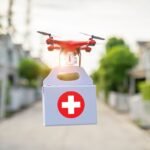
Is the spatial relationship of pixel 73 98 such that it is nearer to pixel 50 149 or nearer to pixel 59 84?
pixel 59 84

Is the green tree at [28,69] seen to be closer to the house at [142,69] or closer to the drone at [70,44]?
the house at [142,69]

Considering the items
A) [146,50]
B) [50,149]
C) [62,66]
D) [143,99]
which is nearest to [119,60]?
[146,50]

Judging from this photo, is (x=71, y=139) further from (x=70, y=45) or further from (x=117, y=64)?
(x=117, y=64)

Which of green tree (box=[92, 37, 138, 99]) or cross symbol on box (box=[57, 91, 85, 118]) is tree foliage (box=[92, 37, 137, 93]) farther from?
cross symbol on box (box=[57, 91, 85, 118])

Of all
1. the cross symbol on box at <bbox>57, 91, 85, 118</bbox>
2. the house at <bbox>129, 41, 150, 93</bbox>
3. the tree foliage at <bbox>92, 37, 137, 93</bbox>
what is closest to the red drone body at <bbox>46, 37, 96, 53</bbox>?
the cross symbol on box at <bbox>57, 91, 85, 118</bbox>

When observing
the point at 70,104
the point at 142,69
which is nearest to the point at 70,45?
the point at 70,104

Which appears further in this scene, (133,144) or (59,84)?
(133,144)

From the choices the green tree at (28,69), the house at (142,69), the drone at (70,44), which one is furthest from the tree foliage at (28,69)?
the drone at (70,44)
